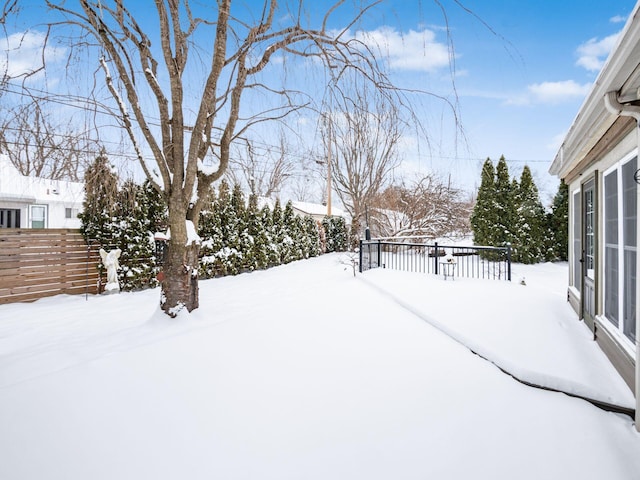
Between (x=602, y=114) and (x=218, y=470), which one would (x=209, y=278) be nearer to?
(x=218, y=470)

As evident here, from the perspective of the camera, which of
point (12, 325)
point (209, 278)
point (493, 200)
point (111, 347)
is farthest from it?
point (493, 200)

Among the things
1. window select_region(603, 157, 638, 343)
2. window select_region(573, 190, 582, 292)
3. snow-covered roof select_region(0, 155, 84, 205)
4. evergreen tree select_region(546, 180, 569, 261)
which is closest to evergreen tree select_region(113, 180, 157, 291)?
snow-covered roof select_region(0, 155, 84, 205)

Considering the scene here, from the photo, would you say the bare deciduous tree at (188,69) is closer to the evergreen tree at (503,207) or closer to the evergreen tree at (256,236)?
the evergreen tree at (256,236)

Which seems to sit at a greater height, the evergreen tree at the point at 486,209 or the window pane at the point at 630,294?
the evergreen tree at the point at 486,209

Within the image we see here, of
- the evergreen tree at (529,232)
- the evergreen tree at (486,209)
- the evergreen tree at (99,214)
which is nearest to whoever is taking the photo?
the evergreen tree at (99,214)

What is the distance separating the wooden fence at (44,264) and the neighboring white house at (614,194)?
26.6 feet

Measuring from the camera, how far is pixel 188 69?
13.1 ft

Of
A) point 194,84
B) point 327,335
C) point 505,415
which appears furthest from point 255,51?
point 505,415

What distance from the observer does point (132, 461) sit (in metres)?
1.89

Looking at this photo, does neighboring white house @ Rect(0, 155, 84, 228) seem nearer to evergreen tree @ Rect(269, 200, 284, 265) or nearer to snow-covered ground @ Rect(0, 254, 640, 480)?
evergreen tree @ Rect(269, 200, 284, 265)

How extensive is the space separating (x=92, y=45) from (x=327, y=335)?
411cm

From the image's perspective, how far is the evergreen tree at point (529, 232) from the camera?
12.8 metres

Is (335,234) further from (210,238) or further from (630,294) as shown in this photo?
(630,294)

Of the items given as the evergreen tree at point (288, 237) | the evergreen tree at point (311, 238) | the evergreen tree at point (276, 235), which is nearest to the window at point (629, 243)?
the evergreen tree at point (276, 235)
